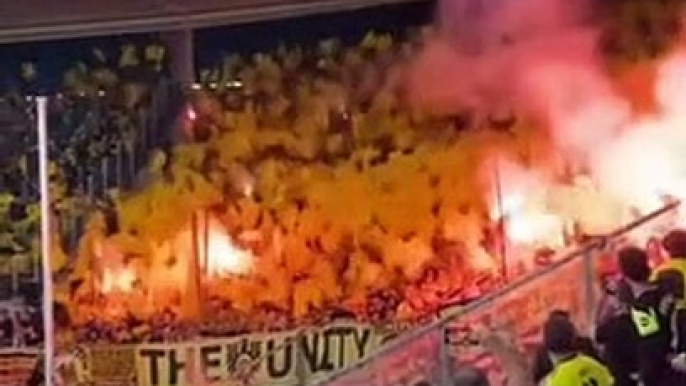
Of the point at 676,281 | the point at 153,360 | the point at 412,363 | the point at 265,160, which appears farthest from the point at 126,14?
the point at 676,281

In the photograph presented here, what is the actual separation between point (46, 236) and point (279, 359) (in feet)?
3.66

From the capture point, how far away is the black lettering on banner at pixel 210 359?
7.83 metres

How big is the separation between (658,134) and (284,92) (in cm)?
167

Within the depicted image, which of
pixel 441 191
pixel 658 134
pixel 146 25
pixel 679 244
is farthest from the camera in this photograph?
pixel 146 25

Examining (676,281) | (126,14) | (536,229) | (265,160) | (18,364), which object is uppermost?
(126,14)

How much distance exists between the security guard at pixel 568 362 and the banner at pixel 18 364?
2.81 metres

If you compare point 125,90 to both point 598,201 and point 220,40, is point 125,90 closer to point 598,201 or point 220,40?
point 220,40

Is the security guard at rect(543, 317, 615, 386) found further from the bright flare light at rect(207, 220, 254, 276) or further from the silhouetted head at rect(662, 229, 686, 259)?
the bright flare light at rect(207, 220, 254, 276)

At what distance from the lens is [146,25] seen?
8.10m

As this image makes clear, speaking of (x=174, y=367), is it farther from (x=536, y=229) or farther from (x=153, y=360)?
(x=536, y=229)

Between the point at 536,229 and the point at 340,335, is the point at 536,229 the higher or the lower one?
the higher one

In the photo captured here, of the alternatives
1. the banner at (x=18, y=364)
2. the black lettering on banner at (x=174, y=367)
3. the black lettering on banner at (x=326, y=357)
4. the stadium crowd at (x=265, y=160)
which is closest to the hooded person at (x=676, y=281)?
the stadium crowd at (x=265, y=160)

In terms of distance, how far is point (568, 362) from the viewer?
5.55 m

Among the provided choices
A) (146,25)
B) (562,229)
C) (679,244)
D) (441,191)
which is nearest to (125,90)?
(146,25)
